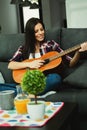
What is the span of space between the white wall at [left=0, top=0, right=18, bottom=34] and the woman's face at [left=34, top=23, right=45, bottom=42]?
3574mm

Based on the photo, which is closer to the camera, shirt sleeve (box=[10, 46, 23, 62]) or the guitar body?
the guitar body

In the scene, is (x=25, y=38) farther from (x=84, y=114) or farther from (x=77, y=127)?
(x=77, y=127)

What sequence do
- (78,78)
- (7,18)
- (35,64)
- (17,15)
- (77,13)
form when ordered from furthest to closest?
(17,15) < (7,18) < (77,13) < (35,64) < (78,78)

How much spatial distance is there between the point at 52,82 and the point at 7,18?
409cm

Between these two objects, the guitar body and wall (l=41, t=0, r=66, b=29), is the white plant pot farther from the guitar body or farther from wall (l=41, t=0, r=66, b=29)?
wall (l=41, t=0, r=66, b=29)

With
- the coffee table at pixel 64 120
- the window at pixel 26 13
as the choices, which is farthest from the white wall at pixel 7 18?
the coffee table at pixel 64 120

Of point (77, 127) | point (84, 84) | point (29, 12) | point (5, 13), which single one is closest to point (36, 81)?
point (77, 127)

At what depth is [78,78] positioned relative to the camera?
2350 millimetres

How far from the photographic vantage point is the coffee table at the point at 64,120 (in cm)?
139

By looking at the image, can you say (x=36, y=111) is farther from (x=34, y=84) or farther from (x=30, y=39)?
(x=30, y=39)

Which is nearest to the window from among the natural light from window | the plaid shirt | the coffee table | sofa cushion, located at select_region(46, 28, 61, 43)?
the natural light from window

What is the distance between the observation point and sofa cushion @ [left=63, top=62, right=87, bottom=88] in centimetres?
232

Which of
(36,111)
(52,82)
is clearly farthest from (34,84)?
(52,82)

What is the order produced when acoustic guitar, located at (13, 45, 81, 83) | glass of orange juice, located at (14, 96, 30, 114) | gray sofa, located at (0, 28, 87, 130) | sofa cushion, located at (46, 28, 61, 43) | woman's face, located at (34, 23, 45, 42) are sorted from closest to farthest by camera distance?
1. glass of orange juice, located at (14, 96, 30, 114)
2. gray sofa, located at (0, 28, 87, 130)
3. acoustic guitar, located at (13, 45, 81, 83)
4. woman's face, located at (34, 23, 45, 42)
5. sofa cushion, located at (46, 28, 61, 43)
